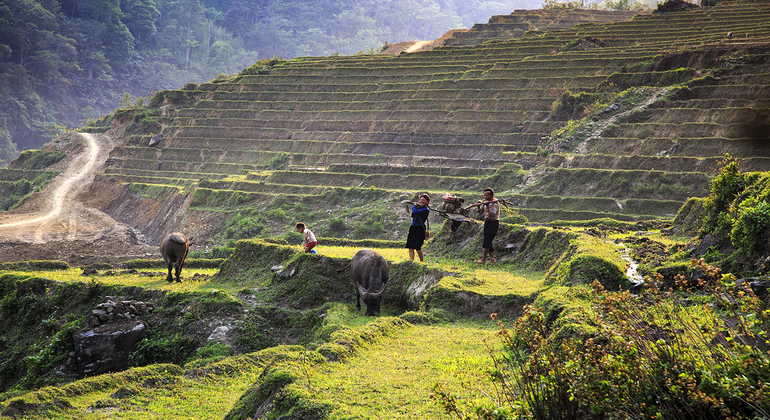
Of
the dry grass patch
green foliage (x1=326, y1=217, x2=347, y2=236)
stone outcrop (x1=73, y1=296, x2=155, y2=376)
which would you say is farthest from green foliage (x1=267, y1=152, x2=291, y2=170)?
the dry grass patch

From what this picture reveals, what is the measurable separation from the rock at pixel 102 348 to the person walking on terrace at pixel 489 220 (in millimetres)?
7919

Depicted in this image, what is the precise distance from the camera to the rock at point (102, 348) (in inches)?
464

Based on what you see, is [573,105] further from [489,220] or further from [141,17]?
[141,17]

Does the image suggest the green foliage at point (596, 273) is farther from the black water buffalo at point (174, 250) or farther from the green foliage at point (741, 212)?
the black water buffalo at point (174, 250)

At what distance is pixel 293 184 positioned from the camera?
38781mm

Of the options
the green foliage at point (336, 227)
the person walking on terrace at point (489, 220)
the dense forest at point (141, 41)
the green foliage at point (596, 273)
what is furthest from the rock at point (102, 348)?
the dense forest at point (141, 41)

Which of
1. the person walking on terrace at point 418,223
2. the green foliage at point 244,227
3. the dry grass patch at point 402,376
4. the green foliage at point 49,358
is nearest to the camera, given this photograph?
the dry grass patch at point 402,376

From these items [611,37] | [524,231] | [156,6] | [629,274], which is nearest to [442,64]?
[611,37]

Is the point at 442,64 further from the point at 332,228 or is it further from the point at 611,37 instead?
the point at 332,228

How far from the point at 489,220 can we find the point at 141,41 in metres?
115

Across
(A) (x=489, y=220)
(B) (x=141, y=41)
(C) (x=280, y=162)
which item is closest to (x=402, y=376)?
(A) (x=489, y=220)

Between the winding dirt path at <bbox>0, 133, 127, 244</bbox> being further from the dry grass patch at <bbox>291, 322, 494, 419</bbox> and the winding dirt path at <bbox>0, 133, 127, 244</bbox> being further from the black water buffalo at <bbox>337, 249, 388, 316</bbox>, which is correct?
the dry grass patch at <bbox>291, 322, 494, 419</bbox>

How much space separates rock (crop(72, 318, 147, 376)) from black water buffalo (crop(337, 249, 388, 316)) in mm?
4689

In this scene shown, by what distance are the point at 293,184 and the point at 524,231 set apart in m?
25.9
